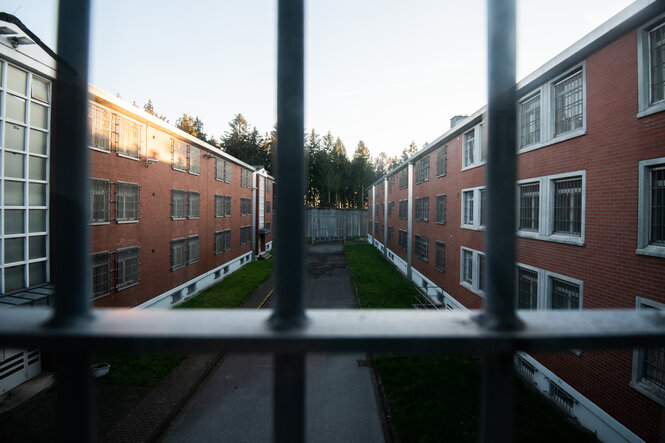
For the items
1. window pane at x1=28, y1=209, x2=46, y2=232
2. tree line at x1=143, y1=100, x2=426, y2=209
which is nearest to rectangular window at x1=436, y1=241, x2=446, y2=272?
window pane at x1=28, y1=209, x2=46, y2=232

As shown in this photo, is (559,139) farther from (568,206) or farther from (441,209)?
(441,209)

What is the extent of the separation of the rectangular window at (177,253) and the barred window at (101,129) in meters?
6.25

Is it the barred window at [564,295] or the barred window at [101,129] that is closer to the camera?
the barred window at [564,295]

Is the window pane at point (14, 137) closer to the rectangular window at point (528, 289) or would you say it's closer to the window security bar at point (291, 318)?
the window security bar at point (291, 318)

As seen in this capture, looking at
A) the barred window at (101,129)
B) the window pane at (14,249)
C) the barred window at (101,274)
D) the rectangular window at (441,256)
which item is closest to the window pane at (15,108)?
the barred window at (101,129)

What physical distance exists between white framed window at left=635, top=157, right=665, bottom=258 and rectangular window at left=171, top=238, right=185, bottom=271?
17611 millimetres

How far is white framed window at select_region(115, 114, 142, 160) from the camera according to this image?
12495 millimetres

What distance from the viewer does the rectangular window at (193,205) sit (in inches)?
734

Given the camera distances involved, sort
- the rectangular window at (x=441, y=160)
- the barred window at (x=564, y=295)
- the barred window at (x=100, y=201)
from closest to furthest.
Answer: the barred window at (x=564, y=295) < the barred window at (x=100, y=201) < the rectangular window at (x=441, y=160)

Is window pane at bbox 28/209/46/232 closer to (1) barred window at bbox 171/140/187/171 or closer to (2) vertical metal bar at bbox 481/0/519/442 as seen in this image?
(1) barred window at bbox 171/140/187/171

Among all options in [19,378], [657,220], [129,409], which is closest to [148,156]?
[19,378]

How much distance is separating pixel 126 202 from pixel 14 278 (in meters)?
4.75

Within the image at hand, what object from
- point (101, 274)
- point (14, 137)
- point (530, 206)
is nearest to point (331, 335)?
point (530, 206)

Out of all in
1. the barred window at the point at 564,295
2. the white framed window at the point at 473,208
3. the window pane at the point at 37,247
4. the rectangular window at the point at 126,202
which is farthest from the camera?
the white framed window at the point at 473,208
